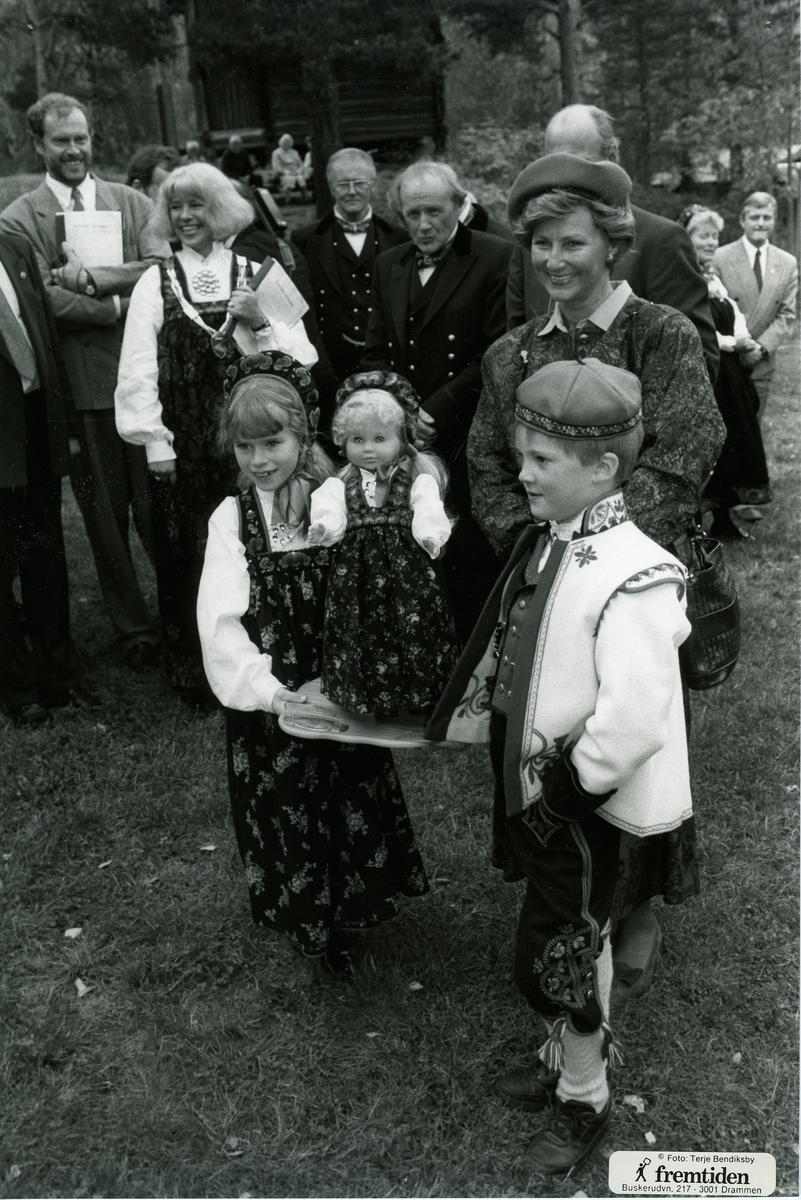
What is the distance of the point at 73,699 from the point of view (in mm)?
5559

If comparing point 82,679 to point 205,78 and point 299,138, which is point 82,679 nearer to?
point 205,78

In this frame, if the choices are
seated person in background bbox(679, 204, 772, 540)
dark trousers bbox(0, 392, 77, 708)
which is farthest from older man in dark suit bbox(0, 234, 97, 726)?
seated person in background bbox(679, 204, 772, 540)

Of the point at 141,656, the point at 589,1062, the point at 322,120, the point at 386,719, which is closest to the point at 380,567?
the point at 386,719

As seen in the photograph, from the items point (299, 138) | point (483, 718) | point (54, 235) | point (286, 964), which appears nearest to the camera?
point (483, 718)

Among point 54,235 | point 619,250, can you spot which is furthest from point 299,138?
point 619,250

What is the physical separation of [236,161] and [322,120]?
206 centimetres

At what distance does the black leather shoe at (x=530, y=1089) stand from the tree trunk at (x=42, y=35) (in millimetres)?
9815

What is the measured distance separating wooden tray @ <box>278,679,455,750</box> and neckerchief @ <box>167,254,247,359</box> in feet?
6.90

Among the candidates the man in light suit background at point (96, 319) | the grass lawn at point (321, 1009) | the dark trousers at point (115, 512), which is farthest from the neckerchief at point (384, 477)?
the dark trousers at point (115, 512)

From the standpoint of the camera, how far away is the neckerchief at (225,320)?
4742mm

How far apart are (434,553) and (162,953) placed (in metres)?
1.65

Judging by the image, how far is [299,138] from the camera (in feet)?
55.0

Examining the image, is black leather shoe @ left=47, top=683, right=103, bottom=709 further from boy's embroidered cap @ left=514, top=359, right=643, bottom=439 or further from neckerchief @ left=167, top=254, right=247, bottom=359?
boy's embroidered cap @ left=514, top=359, right=643, bottom=439

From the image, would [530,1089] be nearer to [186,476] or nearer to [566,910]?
[566,910]
